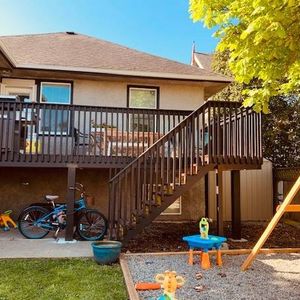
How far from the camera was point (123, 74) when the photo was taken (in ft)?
32.4

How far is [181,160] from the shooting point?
7219 mm

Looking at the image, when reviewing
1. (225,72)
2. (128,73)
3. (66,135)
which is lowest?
(66,135)

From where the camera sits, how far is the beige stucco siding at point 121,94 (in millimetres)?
10422

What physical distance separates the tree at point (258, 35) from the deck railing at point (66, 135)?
128 inches

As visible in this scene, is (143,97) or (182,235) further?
(143,97)

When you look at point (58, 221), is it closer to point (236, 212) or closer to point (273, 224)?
point (236, 212)

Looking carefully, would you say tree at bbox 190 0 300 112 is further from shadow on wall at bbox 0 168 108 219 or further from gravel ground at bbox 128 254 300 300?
shadow on wall at bbox 0 168 108 219

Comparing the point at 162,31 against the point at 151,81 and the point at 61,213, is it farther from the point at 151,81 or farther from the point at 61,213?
the point at 61,213

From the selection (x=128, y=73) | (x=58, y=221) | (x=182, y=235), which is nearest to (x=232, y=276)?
(x=182, y=235)

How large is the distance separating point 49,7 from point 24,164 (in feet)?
26.1

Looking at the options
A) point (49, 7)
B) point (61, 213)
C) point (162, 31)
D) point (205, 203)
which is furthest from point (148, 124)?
point (162, 31)

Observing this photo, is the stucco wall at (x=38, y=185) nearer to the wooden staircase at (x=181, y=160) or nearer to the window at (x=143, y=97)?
the window at (x=143, y=97)

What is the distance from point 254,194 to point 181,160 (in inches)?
235

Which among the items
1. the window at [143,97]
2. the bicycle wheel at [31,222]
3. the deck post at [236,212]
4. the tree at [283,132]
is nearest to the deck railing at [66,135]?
the bicycle wheel at [31,222]
